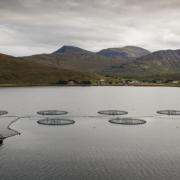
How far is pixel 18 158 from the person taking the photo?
50.1 metres

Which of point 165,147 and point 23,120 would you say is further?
point 23,120

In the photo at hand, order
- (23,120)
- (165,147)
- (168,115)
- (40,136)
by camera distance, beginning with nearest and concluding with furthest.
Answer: (165,147) < (40,136) < (23,120) < (168,115)

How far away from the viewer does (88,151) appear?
181 feet

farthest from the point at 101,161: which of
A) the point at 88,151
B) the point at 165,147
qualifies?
the point at 165,147

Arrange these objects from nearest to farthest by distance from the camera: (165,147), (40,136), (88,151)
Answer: (88,151)
(165,147)
(40,136)

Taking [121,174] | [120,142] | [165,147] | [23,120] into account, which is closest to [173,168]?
[121,174]

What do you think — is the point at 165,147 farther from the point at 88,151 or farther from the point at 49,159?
the point at 49,159

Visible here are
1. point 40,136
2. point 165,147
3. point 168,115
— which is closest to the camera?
point 165,147

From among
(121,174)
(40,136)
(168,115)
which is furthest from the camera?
(168,115)

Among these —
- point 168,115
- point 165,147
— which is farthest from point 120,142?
point 168,115

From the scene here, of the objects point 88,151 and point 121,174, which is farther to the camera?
point 88,151

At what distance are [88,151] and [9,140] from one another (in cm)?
1814

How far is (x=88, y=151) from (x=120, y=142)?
10292mm

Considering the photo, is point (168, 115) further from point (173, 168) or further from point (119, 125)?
point (173, 168)
